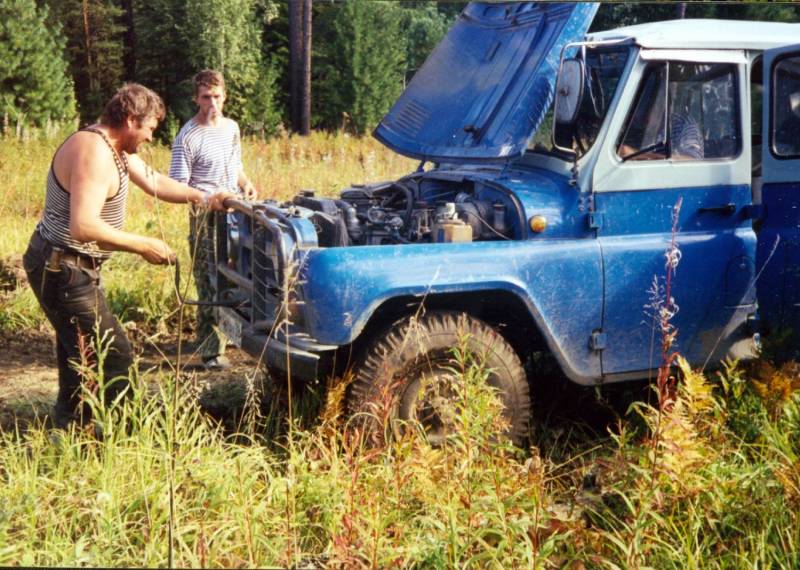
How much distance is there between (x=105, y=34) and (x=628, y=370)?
121 inches

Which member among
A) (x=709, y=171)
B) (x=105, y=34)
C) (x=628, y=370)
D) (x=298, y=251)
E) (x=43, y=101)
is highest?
(x=105, y=34)

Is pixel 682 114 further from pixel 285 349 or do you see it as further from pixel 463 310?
pixel 285 349

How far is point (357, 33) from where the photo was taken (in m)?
7.65

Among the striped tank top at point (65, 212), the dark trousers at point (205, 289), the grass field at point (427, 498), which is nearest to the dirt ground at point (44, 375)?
the dark trousers at point (205, 289)

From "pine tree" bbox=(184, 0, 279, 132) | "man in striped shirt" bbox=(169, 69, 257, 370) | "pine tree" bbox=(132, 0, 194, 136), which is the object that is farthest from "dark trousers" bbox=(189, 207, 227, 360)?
"pine tree" bbox=(184, 0, 279, 132)

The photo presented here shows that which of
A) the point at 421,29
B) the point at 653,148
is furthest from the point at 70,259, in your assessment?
the point at 421,29

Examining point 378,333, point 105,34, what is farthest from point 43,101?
point 378,333

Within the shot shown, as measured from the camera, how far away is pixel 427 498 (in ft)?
11.7

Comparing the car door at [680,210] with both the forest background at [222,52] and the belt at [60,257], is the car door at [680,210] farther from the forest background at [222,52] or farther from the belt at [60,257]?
the belt at [60,257]

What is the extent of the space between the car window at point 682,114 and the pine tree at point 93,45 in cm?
255

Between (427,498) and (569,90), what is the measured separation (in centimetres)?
213

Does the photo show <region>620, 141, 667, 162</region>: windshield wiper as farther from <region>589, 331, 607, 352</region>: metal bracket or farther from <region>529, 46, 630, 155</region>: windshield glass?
<region>589, 331, 607, 352</region>: metal bracket

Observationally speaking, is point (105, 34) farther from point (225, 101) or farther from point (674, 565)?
point (674, 565)

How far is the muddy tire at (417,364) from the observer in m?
4.29
